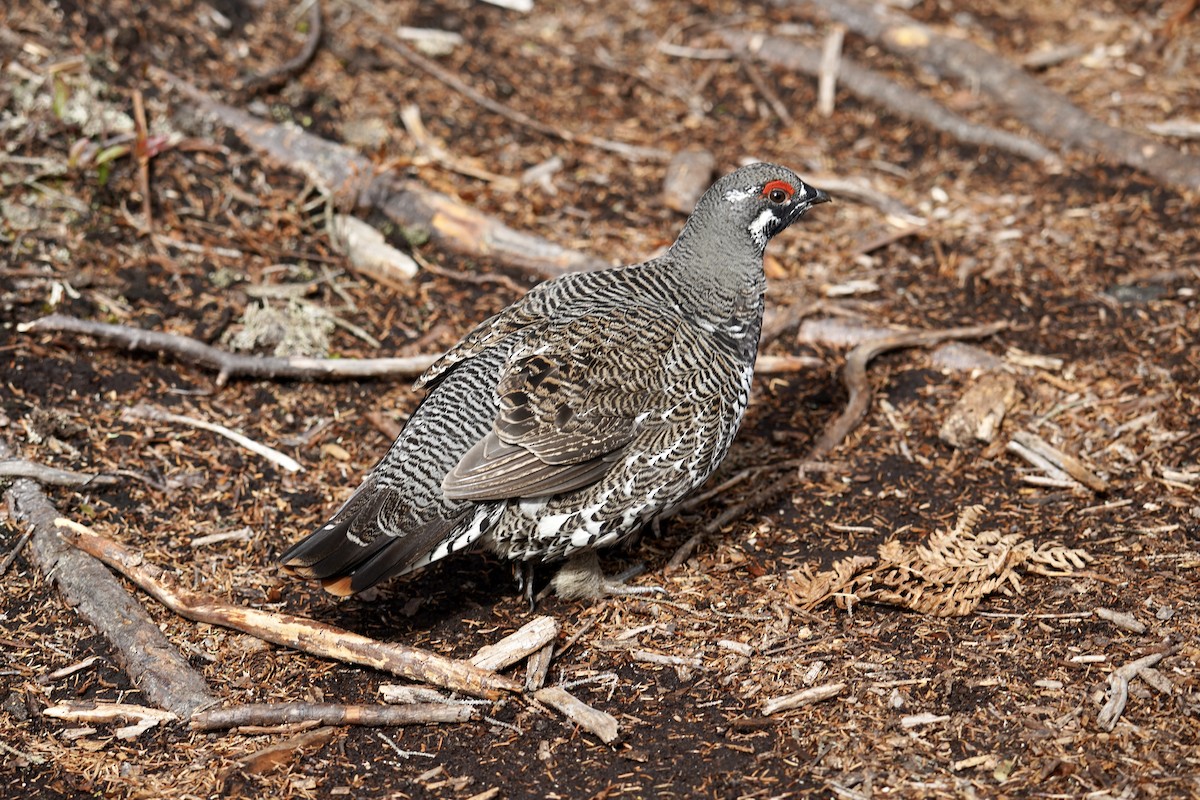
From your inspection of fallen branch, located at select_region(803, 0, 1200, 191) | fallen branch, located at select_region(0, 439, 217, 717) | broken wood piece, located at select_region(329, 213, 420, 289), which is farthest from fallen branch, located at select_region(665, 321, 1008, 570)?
broken wood piece, located at select_region(329, 213, 420, 289)

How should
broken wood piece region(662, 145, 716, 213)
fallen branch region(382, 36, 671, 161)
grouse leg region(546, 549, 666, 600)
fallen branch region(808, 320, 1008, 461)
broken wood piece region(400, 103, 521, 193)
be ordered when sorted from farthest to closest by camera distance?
fallen branch region(382, 36, 671, 161) → broken wood piece region(400, 103, 521, 193) → broken wood piece region(662, 145, 716, 213) → fallen branch region(808, 320, 1008, 461) → grouse leg region(546, 549, 666, 600)

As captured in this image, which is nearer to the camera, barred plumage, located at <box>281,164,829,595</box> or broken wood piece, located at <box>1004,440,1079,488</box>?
barred plumage, located at <box>281,164,829,595</box>

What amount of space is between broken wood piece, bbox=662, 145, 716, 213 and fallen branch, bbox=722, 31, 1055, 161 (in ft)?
6.33

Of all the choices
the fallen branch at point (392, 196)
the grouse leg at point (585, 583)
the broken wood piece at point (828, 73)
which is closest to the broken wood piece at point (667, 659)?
the grouse leg at point (585, 583)

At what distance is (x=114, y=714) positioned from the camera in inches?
183

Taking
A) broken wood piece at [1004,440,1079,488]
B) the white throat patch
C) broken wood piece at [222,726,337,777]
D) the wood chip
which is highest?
the white throat patch

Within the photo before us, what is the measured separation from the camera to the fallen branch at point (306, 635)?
480 centimetres

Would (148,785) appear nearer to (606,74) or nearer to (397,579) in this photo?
(397,579)

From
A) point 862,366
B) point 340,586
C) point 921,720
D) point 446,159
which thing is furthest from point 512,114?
point 921,720

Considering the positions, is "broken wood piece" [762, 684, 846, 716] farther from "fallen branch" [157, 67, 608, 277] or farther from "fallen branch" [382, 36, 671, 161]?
"fallen branch" [382, 36, 671, 161]

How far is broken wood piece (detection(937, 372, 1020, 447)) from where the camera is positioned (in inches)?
255

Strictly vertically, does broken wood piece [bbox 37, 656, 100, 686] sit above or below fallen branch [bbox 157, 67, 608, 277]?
below

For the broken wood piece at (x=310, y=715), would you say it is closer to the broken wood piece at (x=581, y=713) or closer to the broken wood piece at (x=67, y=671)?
the broken wood piece at (x=581, y=713)

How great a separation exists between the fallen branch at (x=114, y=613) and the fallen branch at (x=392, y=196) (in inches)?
129
